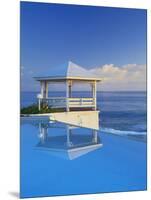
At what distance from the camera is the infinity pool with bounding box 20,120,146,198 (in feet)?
34.7

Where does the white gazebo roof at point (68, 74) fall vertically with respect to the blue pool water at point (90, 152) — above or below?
above

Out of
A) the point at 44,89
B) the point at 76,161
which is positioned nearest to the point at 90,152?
the point at 76,161

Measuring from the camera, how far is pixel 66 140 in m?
11.3

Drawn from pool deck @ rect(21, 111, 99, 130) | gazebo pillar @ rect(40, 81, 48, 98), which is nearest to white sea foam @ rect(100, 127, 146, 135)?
pool deck @ rect(21, 111, 99, 130)

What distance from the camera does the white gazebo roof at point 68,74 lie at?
10.9m

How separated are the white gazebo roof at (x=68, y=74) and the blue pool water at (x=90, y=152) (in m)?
0.49

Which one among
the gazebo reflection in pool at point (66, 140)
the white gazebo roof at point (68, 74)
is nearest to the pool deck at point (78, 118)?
the gazebo reflection in pool at point (66, 140)

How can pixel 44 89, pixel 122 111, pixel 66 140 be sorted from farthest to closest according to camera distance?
pixel 122 111
pixel 66 140
pixel 44 89

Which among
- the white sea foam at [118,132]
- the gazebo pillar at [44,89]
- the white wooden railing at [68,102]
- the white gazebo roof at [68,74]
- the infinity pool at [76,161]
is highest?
the white gazebo roof at [68,74]

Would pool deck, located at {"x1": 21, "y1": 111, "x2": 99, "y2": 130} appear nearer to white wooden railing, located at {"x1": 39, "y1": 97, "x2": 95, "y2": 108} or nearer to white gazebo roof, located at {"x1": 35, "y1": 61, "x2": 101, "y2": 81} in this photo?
white wooden railing, located at {"x1": 39, "y1": 97, "x2": 95, "y2": 108}

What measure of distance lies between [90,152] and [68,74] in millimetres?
1837

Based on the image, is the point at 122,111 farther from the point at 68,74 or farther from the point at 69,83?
the point at 68,74

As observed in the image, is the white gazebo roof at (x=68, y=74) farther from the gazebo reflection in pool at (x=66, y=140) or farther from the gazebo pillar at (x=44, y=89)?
the gazebo reflection in pool at (x=66, y=140)

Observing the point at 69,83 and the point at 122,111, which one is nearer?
the point at 69,83
